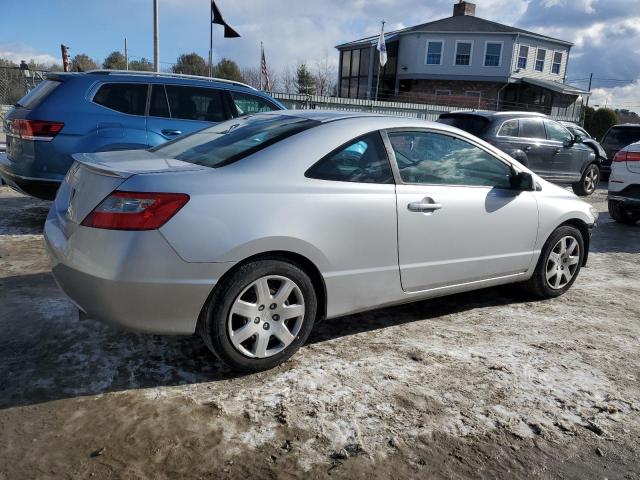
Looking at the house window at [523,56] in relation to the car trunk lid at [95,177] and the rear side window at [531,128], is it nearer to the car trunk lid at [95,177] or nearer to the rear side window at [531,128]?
the rear side window at [531,128]

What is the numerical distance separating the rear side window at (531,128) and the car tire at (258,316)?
810 cm

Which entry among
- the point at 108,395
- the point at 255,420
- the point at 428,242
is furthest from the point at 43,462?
the point at 428,242

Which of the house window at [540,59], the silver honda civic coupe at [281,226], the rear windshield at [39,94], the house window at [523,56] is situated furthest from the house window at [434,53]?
the silver honda civic coupe at [281,226]

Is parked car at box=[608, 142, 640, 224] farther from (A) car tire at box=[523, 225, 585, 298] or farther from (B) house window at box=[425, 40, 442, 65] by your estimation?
(B) house window at box=[425, 40, 442, 65]

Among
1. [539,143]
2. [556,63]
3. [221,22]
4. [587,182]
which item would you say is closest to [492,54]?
[556,63]

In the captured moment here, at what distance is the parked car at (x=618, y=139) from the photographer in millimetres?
14297

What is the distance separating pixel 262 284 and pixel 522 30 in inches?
1472

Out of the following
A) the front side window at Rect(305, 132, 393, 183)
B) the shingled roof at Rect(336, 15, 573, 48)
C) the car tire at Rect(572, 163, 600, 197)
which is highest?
the shingled roof at Rect(336, 15, 573, 48)

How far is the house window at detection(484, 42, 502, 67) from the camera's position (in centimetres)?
3453

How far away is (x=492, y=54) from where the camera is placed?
3469 cm

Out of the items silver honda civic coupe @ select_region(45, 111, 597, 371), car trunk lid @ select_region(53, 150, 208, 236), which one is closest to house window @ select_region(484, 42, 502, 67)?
silver honda civic coupe @ select_region(45, 111, 597, 371)

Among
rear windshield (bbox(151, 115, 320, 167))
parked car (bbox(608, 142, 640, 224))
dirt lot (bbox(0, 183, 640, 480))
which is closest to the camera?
dirt lot (bbox(0, 183, 640, 480))

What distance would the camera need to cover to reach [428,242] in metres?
3.62

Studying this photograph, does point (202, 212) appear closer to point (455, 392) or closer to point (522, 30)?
point (455, 392)
